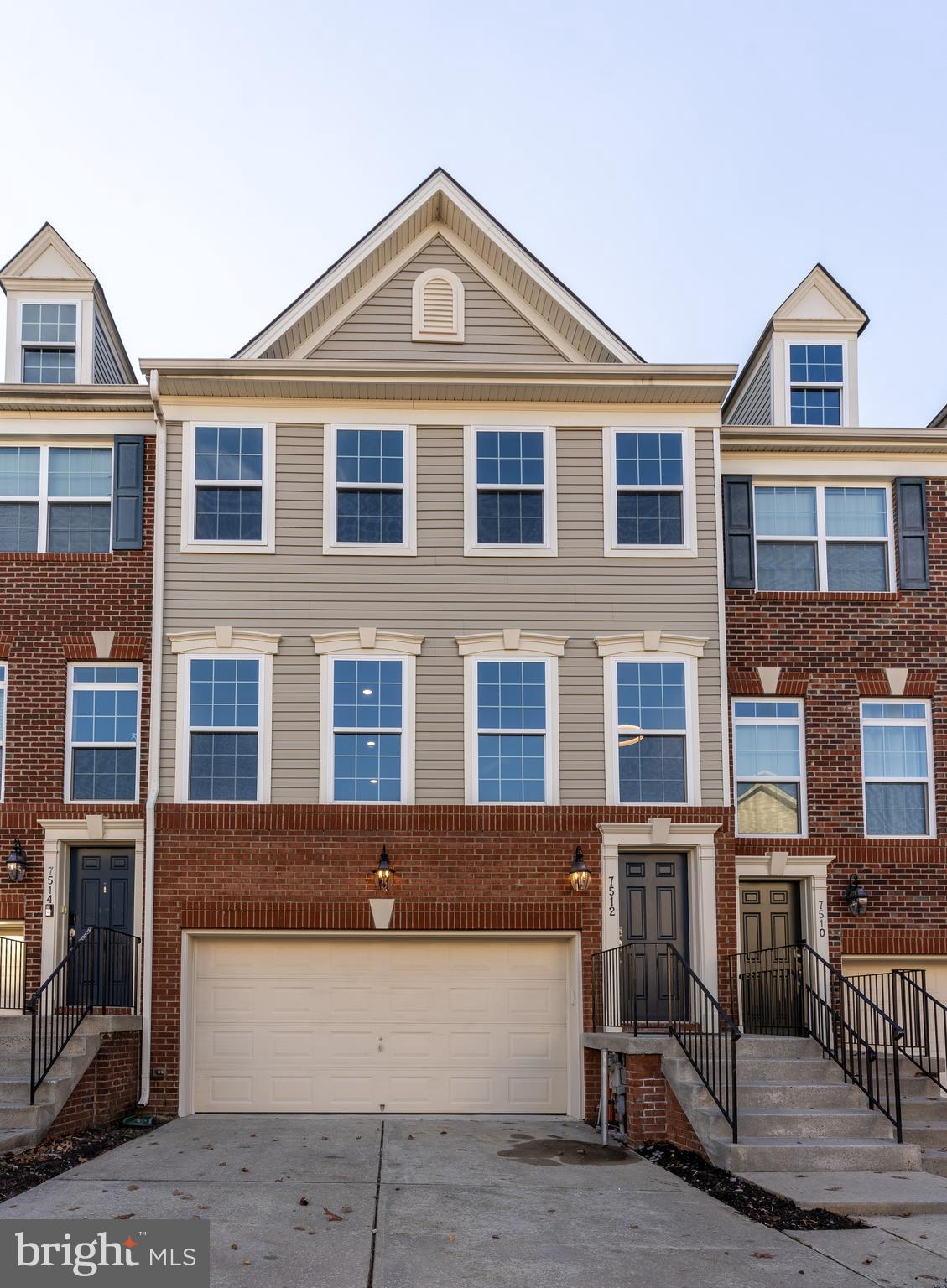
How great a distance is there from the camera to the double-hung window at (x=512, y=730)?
14.9 meters

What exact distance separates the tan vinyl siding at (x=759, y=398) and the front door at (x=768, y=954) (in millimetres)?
6020

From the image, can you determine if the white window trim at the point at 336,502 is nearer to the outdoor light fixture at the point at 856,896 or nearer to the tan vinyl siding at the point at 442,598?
the tan vinyl siding at the point at 442,598

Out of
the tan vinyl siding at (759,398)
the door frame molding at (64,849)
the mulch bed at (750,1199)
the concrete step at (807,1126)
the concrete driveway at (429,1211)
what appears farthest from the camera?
the tan vinyl siding at (759,398)

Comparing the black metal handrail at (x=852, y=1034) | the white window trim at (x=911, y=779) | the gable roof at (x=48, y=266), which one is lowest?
the black metal handrail at (x=852, y=1034)

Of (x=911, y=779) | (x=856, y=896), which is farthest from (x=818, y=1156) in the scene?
(x=911, y=779)

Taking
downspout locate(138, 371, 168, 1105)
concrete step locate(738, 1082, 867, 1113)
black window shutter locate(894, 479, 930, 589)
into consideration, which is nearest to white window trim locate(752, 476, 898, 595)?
black window shutter locate(894, 479, 930, 589)

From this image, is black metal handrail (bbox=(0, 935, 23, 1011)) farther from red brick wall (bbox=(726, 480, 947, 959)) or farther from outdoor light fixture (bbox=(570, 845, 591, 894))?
red brick wall (bbox=(726, 480, 947, 959))

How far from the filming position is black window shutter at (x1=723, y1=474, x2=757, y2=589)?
15875mm

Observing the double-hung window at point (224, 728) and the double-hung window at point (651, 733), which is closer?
the double-hung window at point (224, 728)

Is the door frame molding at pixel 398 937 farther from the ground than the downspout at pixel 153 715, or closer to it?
closer to it

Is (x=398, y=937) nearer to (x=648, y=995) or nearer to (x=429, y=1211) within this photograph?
(x=648, y=995)

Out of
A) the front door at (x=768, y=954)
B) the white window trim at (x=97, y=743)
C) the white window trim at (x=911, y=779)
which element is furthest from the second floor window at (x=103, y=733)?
the white window trim at (x=911, y=779)

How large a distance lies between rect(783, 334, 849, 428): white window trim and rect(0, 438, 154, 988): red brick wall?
7929mm

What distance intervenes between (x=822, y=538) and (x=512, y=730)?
457cm
